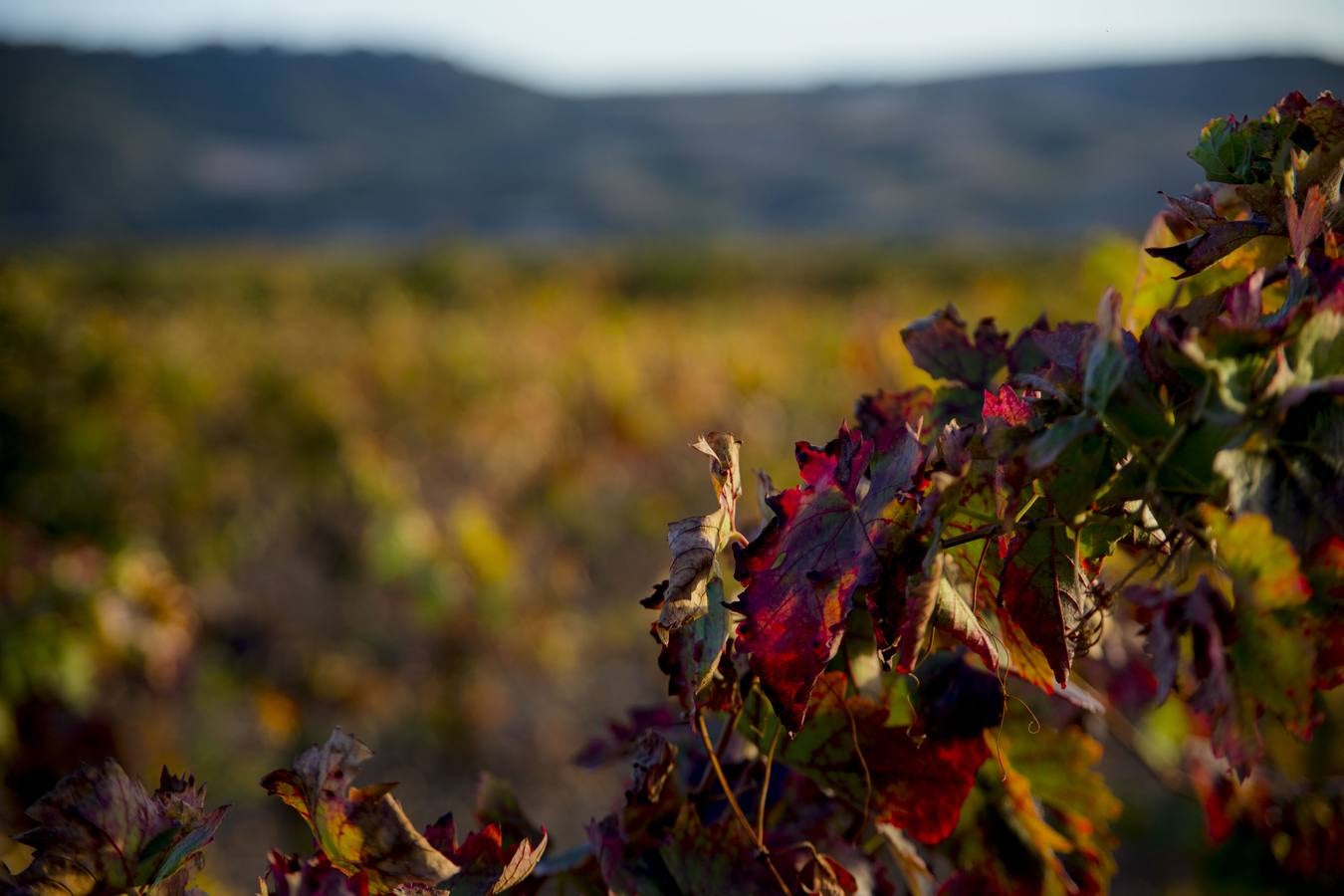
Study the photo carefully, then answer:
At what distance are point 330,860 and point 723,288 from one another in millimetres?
20577

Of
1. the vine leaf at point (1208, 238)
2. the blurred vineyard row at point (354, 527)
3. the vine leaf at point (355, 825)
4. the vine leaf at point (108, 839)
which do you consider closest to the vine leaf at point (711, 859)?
the vine leaf at point (355, 825)

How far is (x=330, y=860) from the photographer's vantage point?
0.59m

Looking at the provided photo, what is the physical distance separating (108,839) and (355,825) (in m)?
0.13

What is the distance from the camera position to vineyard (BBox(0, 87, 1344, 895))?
0.47 meters

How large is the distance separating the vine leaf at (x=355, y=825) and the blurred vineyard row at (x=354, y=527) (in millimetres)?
1292

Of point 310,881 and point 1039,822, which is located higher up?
point 310,881

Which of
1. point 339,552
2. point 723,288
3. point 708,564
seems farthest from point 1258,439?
point 723,288

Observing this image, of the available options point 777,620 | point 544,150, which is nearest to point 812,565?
point 777,620

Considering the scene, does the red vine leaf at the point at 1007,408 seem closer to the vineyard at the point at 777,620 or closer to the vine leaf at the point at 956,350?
the vineyard at the point at 777,620

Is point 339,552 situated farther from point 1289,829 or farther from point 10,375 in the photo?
point 1289,829

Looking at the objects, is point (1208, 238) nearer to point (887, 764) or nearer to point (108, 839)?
point (887, 764)

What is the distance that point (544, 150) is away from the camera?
66.2 m

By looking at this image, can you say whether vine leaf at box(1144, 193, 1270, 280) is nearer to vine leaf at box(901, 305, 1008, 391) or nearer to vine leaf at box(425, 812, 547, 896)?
vine leaf at box(901, 305, 1008, 391)

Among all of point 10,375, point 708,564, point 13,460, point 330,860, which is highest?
point 708,564
